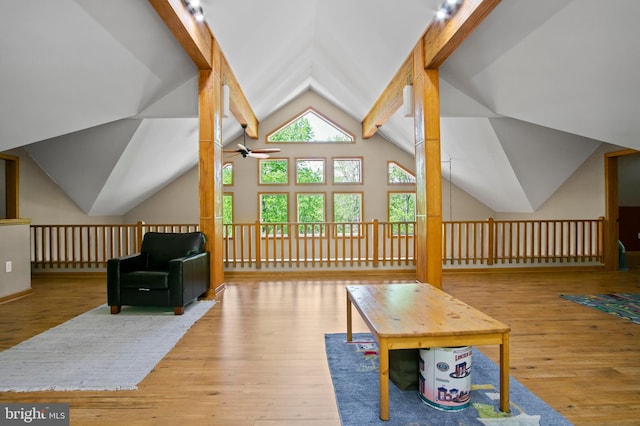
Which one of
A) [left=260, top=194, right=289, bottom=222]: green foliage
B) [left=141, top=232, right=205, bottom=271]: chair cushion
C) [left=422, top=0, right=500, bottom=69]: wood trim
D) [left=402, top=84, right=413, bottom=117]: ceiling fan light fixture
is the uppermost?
[left=422, top=0, right=500, bottom=69]: wood trim

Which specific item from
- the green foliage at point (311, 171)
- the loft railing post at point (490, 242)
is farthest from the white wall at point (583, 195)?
the green foliage at point (311, 171)

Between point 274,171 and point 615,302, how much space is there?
24.2 feet

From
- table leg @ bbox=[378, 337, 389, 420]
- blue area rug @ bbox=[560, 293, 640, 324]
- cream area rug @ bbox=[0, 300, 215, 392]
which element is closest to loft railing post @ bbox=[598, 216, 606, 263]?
blue area rug @ bbox=[560, 293, 640, 324]

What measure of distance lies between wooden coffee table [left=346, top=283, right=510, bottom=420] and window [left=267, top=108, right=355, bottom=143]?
7534 millimetres

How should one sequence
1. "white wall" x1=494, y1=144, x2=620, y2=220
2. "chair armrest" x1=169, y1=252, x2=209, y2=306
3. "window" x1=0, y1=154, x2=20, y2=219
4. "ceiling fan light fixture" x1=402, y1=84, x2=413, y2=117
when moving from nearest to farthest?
1. "chair armrest" x1=169, y1=252, x2=209, y2=306
2. "ceiling fan light fixture" x1=402, y1=84, x2=413, y2=117
3. "window" x1=0, y1=154, x2=20, y2=219
4. "white wall" x1=494, y1=144, x2=620, y2=220

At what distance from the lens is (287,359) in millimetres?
2811

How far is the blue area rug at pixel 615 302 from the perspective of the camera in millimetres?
4004

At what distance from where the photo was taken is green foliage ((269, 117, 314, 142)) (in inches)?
376

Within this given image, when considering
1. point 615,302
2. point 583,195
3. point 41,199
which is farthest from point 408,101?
point 41,199

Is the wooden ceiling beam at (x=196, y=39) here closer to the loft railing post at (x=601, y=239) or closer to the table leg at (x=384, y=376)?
the table leg at (x=384, y=376)

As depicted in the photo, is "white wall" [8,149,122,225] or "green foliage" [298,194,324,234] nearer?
"white wall" [8,149,122,225]

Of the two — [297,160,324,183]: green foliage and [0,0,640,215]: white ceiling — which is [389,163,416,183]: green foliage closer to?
[0,0,640,215]: white ceiling

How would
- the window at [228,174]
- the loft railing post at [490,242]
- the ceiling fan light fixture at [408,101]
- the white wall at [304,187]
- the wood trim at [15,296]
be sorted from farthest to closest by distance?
the window at [228,174], the white wall at [304,187], the loft railing post at [490,242], the ceiling fan light fixture at [408,101], the wood trim at [15,296]

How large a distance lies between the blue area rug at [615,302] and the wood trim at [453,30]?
3.46m
